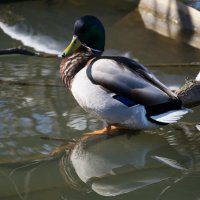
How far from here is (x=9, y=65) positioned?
5.38 meters

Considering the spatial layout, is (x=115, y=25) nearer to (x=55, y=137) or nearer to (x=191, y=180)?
(x=55, y=137)

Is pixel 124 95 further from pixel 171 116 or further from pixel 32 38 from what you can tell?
pixel 32 38

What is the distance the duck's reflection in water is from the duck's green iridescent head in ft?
2.26

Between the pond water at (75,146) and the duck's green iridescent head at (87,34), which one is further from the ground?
the duck's green iridescent head at (87,34)

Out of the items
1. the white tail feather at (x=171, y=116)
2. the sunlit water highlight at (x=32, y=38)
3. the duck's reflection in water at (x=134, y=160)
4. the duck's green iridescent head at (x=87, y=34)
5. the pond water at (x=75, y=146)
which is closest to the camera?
the pond water at (x=75, y=146)

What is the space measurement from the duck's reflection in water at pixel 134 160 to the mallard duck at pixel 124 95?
0.14 metres

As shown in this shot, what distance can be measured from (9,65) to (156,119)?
201 cm

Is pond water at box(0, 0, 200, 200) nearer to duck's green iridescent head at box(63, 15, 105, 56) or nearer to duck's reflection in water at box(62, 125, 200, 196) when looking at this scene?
duck's reflection in water at box(62, 125, 200, 196)

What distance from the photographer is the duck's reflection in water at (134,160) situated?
3426 mm

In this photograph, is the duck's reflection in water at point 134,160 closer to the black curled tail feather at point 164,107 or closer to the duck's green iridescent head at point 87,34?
the black curled tail feather at point 164,107

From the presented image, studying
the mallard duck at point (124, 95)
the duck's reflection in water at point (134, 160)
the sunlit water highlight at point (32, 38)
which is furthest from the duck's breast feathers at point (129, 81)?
the sunlit water highlight at point (32, 38)

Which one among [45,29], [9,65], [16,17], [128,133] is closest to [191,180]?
[128,133]

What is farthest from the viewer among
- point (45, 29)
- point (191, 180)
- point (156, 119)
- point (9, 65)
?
point (45, 29)

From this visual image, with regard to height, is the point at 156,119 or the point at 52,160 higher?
the point at 156,119
